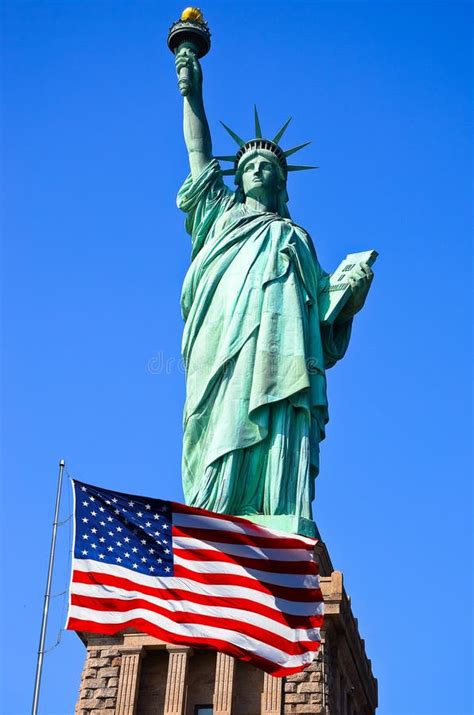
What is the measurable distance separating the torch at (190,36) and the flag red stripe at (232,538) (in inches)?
423

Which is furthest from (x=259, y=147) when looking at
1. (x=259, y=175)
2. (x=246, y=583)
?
(x=246, y=583)

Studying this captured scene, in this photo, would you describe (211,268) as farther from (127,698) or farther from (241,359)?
(127,698)

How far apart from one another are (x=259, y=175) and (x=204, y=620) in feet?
34.0

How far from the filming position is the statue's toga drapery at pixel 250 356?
24.1 m

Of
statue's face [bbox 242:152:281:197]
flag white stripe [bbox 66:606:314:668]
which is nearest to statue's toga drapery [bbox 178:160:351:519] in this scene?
statue's face [bbox 242:152:281:197]

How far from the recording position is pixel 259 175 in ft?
91.2

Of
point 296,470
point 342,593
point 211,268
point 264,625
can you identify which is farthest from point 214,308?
point 264,625

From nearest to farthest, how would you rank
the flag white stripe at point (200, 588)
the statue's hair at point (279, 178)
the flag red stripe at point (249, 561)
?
the flag white stripe at point (200, 588) → the flag red stripe at point (249, 561) → the statue's hair at point (279, 178)

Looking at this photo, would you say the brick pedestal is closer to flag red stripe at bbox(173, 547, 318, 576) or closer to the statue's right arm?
flag red stripe at bbox(173, 547, 318, 576)

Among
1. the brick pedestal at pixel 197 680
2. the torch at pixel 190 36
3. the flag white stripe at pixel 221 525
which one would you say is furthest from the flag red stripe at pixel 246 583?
the torch at pixel 190 36

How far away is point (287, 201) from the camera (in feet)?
93.9

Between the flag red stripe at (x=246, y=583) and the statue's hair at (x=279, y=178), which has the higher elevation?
the statue's hair at (x=279, y=178)

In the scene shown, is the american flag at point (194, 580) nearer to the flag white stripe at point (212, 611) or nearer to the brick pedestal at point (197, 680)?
the flag white stripe at point (212, 611)

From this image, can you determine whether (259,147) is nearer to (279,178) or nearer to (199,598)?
(279,178)
